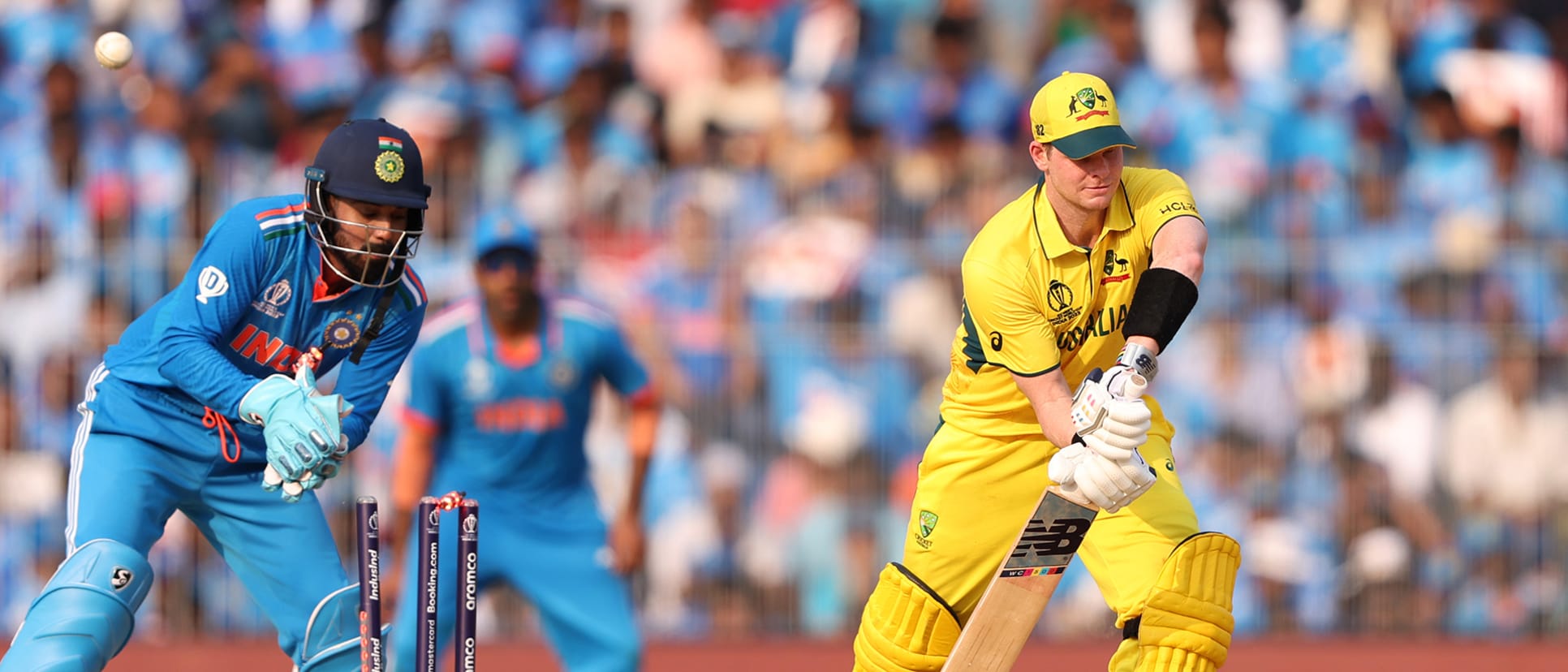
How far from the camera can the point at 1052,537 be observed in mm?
6020

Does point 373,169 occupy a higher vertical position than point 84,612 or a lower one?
higher

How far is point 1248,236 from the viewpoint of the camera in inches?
430

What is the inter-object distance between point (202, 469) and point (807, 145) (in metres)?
5.91

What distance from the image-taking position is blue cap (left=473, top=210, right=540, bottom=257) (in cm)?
859

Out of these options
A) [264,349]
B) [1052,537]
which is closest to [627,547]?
[264,349]

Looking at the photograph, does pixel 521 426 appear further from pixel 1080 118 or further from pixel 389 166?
pixel 1080 118

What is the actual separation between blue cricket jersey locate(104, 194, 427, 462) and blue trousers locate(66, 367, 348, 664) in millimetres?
62

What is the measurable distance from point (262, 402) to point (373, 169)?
72 cm

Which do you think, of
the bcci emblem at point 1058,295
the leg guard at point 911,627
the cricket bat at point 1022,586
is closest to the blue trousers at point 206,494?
the leg guard at point 911,627

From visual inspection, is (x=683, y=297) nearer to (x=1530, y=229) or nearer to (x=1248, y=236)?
(x=1248, y=236)

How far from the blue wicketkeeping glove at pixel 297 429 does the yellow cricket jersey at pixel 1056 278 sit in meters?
1.89

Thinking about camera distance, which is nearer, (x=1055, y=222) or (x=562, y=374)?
(x=1055, y=222)

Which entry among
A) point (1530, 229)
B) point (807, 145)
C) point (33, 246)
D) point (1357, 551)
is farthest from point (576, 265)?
point (1530, 229)

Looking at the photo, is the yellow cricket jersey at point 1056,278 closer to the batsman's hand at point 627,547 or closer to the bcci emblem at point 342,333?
the bcci emblem at point 342,333
